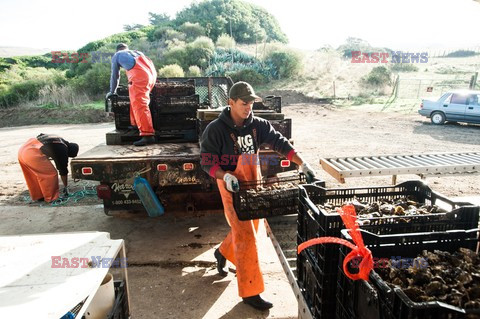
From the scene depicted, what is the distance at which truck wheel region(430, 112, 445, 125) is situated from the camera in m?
14.4

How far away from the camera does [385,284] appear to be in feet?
4.55

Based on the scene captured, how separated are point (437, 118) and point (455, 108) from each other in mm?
744

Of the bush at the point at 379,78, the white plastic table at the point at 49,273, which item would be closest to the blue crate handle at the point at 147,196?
the white plastic table at the point at 49,273

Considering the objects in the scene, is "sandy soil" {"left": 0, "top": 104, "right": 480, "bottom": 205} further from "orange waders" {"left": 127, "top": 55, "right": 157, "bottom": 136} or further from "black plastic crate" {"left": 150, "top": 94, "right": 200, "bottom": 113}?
"black plastic crate" {"left": 150, "top": 94, "right": 200, "bottom": 113}

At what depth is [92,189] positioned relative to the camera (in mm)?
7086

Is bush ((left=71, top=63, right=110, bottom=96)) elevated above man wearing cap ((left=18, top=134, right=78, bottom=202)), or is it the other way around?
bush ((left=71, top=63, right=110, bottom=96))

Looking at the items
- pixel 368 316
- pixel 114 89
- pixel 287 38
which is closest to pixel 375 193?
pixel 368 316

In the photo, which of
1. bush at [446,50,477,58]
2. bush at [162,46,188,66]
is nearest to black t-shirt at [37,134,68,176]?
bush at [162,46,188,66]

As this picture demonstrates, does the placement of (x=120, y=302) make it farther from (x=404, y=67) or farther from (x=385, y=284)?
(x=404, y=67)

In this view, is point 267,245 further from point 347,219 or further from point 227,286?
point 347,219

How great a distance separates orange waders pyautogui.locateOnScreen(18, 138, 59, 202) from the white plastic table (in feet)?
14.0

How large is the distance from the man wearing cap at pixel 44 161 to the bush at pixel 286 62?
23.8 m

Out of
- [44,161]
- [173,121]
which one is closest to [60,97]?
[44,161]

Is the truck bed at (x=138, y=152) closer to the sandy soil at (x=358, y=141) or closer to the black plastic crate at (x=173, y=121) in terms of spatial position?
the black plastic crate at (x=173, y=121)
